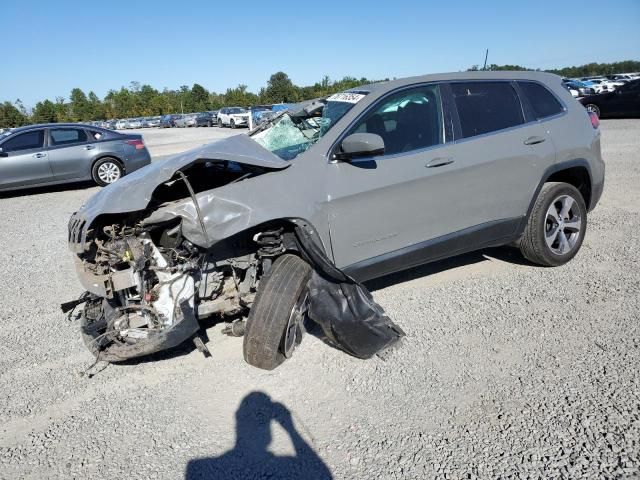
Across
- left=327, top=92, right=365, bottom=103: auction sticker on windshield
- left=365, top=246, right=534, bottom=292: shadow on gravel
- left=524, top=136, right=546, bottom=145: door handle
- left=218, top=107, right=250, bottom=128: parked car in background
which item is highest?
left=218, top=107, right=250, bottom=128: parked car in background

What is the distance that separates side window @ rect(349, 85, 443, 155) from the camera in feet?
11.9

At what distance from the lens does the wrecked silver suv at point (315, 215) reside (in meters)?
3.03

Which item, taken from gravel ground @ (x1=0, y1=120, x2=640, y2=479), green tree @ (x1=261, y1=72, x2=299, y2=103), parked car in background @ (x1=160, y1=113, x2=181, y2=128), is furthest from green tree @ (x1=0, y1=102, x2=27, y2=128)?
gravel ground @ (x1=0, y1=120, x2=640, y2=479)

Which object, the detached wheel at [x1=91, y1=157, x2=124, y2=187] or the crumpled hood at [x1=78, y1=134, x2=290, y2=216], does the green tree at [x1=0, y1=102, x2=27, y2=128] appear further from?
the crumpled hood at [x1=78, y1=134, x2=290, y2=216]

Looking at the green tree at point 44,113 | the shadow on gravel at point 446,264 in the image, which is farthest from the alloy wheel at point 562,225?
the green tree at point 44,113

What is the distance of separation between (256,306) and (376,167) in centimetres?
133

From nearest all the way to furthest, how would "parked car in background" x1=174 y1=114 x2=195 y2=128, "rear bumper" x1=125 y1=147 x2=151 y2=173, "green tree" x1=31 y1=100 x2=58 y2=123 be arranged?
1. "rear bumper" x1=125 y1=147 x2=151 y2=173
2. "parked car in background" x1=174 y1=114 x2=195 y2=128
3. "green tree" x1=31 y1=100 x2=58 y2=123

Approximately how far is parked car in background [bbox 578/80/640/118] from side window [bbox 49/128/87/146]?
16.7m

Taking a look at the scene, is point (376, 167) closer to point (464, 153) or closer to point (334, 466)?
point (464, 153)

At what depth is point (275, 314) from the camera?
2979mm

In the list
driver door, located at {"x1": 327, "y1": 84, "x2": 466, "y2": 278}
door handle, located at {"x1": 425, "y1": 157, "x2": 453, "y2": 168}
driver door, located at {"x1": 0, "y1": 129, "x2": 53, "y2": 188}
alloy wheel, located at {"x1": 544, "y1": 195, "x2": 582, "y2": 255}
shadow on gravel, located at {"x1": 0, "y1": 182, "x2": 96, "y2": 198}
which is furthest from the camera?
shadow on gravel, located at {"x1": 0, "y1": 182, "x2": 96, "y2": 198}

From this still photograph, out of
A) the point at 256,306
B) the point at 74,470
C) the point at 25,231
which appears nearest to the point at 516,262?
the point at 256,306

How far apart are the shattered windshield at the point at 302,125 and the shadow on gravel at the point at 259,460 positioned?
1870 millimetres

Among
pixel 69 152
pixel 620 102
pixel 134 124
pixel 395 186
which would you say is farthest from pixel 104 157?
pixel 134 124
